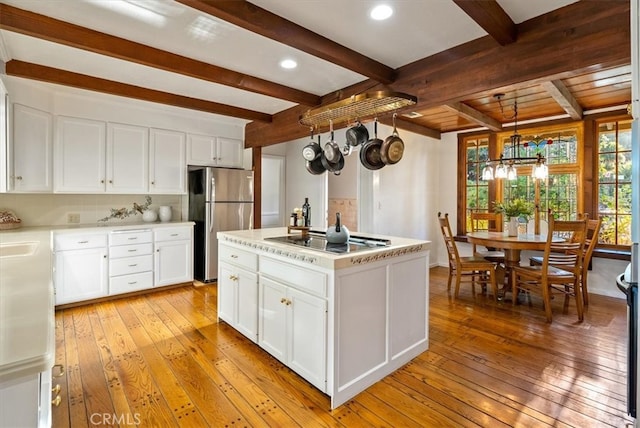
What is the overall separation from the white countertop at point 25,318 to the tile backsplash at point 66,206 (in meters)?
2.37

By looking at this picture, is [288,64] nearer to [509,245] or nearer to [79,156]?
[79,156]

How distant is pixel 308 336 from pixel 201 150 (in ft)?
11.6

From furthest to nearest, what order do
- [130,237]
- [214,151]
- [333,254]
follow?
[214,151] → [130,237] → [333,254]

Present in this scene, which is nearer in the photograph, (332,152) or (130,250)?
(332,152)

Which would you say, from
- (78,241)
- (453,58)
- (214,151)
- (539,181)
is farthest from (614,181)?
(78,241)

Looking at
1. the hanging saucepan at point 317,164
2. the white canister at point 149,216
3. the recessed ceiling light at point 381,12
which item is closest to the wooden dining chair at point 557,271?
the hanging saucepan at point 317,164

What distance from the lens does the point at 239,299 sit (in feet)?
9.22

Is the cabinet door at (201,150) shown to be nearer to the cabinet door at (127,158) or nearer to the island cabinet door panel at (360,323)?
the cabinet door at (127,158)

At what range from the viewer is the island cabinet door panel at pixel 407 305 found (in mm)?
2271

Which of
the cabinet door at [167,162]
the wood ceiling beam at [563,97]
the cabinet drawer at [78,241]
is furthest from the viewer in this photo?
the cabinet door at [167,162]

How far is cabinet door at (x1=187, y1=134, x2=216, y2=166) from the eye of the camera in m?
4.57

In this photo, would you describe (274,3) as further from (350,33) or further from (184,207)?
(184,207)

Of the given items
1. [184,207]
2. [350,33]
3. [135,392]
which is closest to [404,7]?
[350,33]

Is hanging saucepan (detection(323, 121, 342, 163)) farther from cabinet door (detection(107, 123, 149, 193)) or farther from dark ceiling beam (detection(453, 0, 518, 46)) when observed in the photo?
cabinet door (detection(107, 123, 149, 193))
